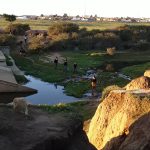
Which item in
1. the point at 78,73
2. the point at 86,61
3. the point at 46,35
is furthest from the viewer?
the point at 46,35

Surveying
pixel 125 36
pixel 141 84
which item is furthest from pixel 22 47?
pixel 141 84

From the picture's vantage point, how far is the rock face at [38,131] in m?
15.7

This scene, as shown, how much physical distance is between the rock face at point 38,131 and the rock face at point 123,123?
1.92 m

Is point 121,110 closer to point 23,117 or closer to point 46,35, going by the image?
point 23,117

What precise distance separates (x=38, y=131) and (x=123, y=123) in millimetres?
5559

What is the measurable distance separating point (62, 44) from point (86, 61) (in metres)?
16.4

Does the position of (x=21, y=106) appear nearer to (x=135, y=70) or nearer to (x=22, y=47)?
(x=135, y=70)

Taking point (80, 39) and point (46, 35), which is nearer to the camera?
point (80, 39)

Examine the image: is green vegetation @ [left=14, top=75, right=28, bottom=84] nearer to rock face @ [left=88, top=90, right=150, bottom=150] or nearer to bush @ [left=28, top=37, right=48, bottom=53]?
bush @ [left=28, top=37, right=48, bottom=53]

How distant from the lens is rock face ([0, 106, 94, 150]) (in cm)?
1567

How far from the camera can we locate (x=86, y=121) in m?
29.4

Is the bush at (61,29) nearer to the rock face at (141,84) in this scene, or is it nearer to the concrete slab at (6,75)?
the concrete slab at (6,75)

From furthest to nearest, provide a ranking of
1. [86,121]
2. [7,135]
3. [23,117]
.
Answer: [86,121]
[23,117]
[7,135]

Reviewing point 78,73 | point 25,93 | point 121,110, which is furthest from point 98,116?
point 78,73
